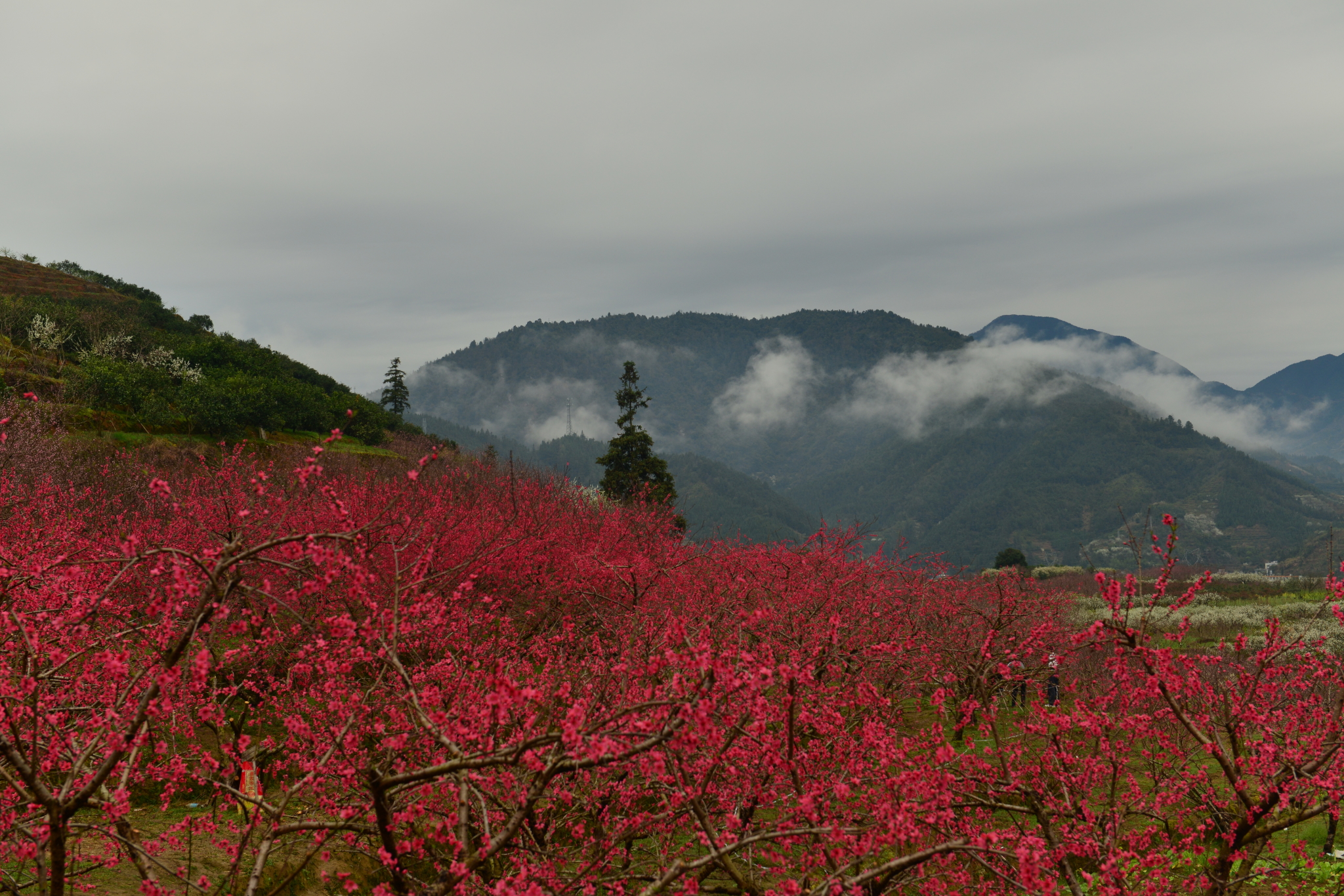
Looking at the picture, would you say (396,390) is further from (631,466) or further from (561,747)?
(561,747)

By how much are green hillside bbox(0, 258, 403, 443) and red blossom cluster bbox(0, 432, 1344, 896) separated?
21.8 m

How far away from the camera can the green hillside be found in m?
32.1

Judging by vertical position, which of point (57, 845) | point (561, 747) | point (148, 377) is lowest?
point (57, 845)

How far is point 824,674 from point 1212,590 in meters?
53.4

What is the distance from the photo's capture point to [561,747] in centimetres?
337

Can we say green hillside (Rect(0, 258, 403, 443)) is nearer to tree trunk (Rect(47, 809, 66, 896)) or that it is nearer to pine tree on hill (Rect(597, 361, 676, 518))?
pine tree on hill (Rect(597, 361, 676, 518))

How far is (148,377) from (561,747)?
38.9 metres

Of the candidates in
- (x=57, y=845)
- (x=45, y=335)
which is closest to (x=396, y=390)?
(x=45, y=335)

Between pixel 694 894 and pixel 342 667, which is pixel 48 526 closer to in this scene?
pixel 342 667

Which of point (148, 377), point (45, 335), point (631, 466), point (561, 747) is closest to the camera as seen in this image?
point (561, 747)

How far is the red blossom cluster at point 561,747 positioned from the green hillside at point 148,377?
71.6 feet

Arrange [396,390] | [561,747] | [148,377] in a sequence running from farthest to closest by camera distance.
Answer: [396,390], [148,377], [561,747]

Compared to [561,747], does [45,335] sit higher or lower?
higher

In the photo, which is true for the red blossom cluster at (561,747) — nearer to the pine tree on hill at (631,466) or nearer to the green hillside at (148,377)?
the green hillside at (148,377)
